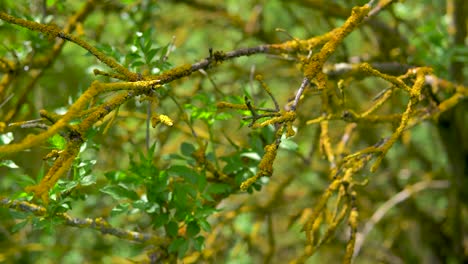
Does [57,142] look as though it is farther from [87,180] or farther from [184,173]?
[184,173]

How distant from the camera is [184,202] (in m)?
1.54

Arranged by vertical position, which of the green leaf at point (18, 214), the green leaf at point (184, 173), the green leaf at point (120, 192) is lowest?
the green leaf at point (18, 214)

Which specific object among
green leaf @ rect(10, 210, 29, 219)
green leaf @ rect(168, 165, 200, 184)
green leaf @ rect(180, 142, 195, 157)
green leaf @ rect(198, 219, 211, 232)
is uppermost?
green leaf @ rect(180, 142, 195, 157)

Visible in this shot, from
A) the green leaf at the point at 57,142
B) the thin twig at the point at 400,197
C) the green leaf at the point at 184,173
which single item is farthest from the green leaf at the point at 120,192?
the thin twig at the point at 400,197

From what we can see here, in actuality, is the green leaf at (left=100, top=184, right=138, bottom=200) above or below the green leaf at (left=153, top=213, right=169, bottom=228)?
above

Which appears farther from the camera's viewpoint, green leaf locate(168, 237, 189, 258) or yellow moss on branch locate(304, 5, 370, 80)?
green leaf locate(168, 237, 189, 258)

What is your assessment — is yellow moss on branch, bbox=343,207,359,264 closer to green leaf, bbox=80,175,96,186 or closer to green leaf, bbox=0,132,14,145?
green leaf, bbox=80,175,96,186

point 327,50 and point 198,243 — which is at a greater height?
point 327,50

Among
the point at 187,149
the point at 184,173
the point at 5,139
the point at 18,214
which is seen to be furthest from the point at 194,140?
the point at 18,214

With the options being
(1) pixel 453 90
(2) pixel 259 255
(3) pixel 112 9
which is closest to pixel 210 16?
(3) pixel 112 9

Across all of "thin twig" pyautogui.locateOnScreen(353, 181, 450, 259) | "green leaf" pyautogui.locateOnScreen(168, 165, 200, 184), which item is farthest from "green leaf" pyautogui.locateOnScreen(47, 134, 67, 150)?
"thin twig" pyautogui.locateOnScreen(353, 181, 450, 259)

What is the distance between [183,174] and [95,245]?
2489mm

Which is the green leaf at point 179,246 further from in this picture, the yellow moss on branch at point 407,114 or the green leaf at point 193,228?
the yellow moss on branch at point 407,114

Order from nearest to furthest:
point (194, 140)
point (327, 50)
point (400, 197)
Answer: point (327, 50), point (400, 197), point (194, 140)
